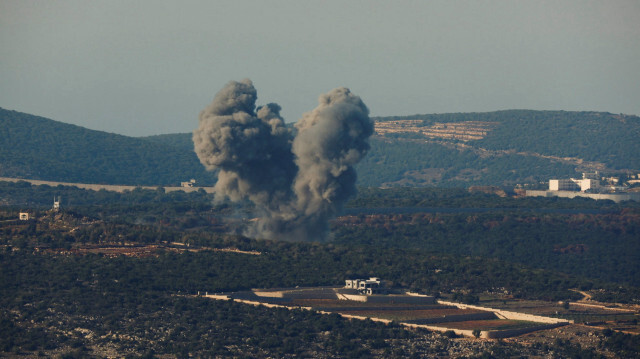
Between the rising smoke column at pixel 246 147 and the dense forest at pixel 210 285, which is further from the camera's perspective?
the rising smoke column at pixel 246 147

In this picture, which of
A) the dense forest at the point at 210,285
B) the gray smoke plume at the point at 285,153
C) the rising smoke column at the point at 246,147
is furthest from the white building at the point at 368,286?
the rising smoke column at the point at 246,147

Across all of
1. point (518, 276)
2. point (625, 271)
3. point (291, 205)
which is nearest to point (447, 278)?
point (518, 276)

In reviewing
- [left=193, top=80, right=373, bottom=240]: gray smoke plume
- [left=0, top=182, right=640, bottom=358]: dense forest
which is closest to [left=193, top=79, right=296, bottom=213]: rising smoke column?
[left=193, top=80, right=373, bottom=240]: gray smoke plume

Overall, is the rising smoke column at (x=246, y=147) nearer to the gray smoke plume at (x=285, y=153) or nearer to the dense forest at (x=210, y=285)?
the gray smoke plume at (x=285, y=153)

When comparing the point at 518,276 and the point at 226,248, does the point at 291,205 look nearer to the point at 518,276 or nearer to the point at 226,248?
the point at 226,248

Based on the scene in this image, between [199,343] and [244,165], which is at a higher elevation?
[244,165]

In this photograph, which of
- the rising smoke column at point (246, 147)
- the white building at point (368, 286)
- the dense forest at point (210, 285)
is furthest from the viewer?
the rising smoke column at point (246, 147)

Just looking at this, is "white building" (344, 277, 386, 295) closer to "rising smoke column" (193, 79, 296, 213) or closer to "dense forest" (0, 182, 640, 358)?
"dense forest" (0, 182, 640, 358)

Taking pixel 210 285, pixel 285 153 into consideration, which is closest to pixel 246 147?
pixel 285 153

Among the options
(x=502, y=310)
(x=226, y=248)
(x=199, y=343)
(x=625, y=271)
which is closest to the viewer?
(x=199, y=343)
